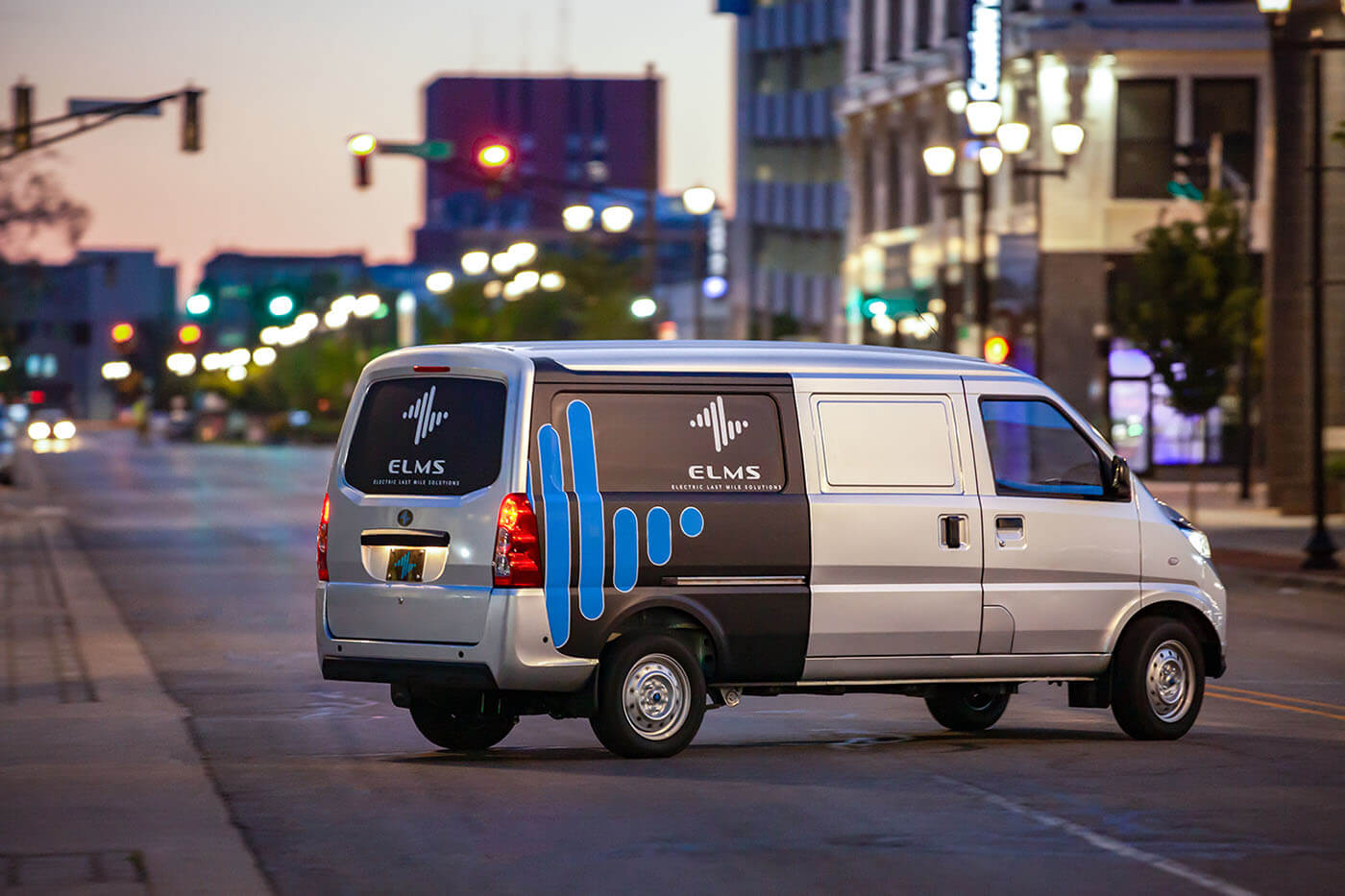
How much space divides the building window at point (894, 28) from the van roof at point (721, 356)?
169 ft

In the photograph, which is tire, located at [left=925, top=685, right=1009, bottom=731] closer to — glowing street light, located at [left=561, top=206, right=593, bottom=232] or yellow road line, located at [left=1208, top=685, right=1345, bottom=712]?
yellow road line, located at [left=1208, top=685, right=1345, bottom=712]

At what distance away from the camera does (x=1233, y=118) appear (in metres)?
54.1

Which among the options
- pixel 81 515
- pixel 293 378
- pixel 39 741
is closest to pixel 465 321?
pixel 293 378

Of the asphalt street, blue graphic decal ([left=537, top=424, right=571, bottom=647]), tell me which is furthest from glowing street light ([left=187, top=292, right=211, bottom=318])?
blue graphic decal ([left=537, top=424, right=571, bottom=647])

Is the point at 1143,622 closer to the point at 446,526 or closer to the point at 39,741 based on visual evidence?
the point at 446,526

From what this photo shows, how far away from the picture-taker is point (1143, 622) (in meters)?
12.9

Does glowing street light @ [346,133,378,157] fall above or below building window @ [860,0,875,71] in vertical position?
below

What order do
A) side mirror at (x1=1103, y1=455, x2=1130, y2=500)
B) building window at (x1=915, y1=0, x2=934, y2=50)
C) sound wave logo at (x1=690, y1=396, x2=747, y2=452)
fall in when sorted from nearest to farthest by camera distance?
sound wave logo at (x1=690, y1=396, x2=747, y2=452) < side mirror at (x1=1103, y1=455, x2=1130, y2=500) < building window at (x1=915, y1=0, x2=934, y2=50)

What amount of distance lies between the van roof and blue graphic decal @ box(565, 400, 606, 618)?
311 millimetres

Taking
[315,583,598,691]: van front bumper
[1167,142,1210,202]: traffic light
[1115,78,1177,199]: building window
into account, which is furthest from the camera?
[1115,78,1177,199]: building window

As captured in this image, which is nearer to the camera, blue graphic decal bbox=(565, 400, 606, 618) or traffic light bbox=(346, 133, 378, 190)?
blue graphic decal bbox=(565, 400, 606, 618)

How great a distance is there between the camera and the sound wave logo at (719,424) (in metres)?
12.0

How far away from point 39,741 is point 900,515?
4.68 metres

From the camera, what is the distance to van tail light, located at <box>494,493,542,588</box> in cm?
1134
